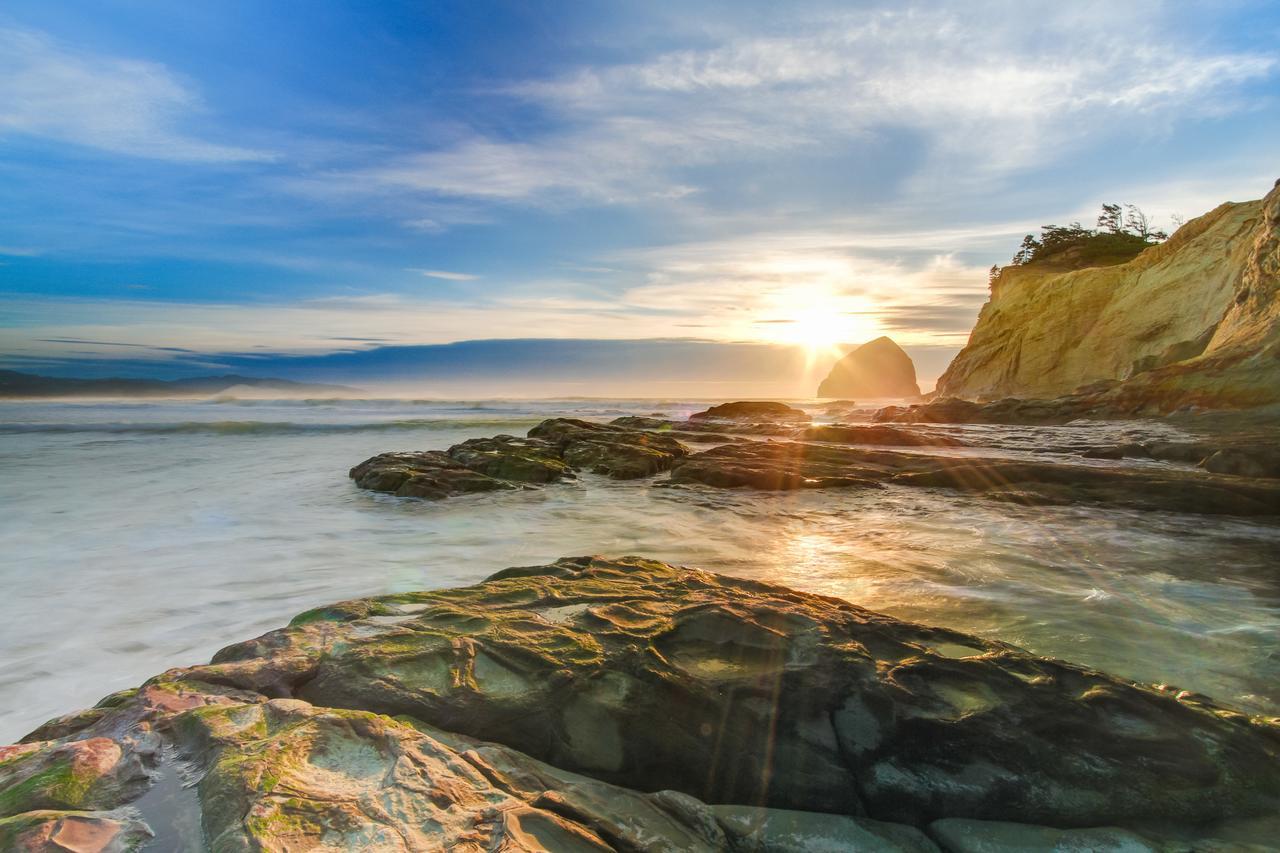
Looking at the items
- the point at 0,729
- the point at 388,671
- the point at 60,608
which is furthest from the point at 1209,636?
the point at 60,608

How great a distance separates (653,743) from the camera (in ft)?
6.79

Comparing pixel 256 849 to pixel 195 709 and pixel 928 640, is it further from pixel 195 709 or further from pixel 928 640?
pixel 928 640

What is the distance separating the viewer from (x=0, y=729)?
2938 millimetres

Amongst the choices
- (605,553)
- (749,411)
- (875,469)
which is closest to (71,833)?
(605,553)

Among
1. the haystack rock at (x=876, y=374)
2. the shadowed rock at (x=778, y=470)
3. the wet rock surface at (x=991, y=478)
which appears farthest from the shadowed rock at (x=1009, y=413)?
the haystack rock at (x=876, y=374)

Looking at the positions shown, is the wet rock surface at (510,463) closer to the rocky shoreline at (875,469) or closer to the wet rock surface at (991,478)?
the rocky shoreline at (875,469)

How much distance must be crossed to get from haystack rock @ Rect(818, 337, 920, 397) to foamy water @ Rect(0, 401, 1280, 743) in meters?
131

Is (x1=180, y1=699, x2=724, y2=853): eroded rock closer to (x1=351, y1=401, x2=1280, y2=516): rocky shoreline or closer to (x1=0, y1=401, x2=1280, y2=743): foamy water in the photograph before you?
(x1=0, y1=401, x2=1280, y2=743): foamy water

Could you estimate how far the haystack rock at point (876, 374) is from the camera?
132 m

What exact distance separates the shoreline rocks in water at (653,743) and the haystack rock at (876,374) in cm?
13594

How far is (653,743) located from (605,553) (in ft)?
12.5

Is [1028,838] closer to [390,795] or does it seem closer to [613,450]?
[390,795]

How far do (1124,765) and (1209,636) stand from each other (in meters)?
2.33

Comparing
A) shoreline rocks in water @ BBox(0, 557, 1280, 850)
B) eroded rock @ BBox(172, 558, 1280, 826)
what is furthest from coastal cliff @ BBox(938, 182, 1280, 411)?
shoreline rocks in water @ BBox(0, 557, 1280, 850)
